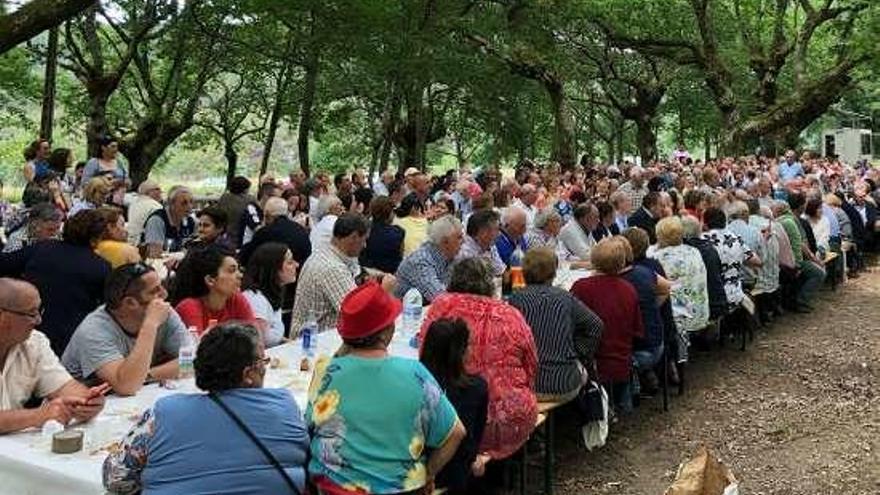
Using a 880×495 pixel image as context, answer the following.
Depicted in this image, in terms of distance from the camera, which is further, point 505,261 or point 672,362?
point 505,261

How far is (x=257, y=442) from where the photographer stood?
9.43 ft

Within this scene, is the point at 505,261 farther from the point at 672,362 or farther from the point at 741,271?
the point at 741,271

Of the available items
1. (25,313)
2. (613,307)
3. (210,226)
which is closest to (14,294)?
(25,313)

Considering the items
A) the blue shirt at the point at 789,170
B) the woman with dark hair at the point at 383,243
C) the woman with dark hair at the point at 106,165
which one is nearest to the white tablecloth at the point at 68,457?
the woman with dark hair at the point at 383,243

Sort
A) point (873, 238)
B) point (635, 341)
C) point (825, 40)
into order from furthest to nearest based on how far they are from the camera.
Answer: point (825, 40), point (873, 238), point (635, 341)

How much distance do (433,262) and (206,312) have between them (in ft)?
6.88

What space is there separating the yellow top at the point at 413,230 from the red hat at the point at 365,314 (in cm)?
496

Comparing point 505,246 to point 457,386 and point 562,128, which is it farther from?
point 562,128

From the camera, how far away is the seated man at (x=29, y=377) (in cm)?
348

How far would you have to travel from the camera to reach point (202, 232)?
21.9 feet

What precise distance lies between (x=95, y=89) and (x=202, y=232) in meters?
10.4

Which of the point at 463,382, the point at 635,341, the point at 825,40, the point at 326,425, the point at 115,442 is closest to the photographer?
the point at 326,425

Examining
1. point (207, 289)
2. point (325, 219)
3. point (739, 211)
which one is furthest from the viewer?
point (739, 211)

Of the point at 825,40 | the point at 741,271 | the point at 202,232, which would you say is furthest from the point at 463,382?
the point at 825,40
